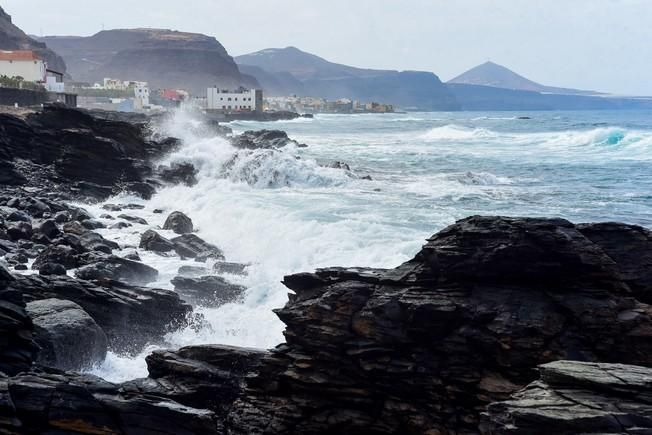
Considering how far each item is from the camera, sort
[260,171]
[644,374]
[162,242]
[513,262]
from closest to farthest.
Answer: [644,374], [513,262], [162,242], [260,171]

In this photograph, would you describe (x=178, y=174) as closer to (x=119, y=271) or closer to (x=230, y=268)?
(x=230, y=268)

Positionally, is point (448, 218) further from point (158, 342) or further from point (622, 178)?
point (622, 178)

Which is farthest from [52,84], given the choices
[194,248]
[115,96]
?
[115,96]

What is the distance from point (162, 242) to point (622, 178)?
25340mm

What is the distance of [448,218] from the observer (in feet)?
73.6

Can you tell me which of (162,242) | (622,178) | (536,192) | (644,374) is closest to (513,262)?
(644,374)

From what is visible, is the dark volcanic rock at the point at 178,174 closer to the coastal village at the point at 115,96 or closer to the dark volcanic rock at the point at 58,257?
the coastal village at the point at 115,96

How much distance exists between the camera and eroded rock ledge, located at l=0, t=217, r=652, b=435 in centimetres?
746

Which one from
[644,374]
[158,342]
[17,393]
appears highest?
[644,374]

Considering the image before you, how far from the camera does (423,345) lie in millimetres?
8070

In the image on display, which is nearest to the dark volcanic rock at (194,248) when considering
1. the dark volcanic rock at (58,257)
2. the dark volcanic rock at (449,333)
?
the dark volcanic rock at (58,257)

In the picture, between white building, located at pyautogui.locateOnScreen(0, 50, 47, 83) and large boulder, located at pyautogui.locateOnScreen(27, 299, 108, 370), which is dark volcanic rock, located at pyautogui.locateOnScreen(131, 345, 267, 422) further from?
white building, located at pyautogui.locateOnScreen(0, 50, 47, 83)

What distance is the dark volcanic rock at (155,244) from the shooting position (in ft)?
61.3

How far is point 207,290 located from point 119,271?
6.40 ft
